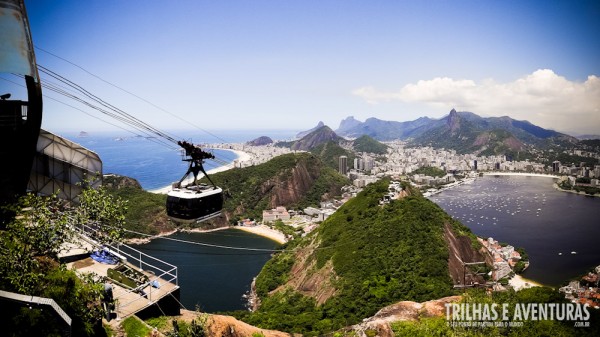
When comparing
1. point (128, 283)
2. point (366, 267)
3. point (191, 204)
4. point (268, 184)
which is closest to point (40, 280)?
point (128, 283)

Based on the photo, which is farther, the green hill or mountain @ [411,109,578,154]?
mountain @ [411,109,578,154]

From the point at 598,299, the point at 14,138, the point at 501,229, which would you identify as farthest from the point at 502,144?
the point at 14,138

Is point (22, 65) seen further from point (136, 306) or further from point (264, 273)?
point (264, 273)

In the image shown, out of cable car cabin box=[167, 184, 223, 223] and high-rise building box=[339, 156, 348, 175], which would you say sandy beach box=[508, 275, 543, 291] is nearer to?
cable car cabin box=[167, 184, 223, 223]

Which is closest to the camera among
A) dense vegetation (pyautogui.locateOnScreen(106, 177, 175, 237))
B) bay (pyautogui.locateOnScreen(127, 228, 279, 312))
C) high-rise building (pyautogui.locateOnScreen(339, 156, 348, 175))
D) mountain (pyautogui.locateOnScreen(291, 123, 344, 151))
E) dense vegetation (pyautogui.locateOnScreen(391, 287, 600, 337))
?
dense vegetation (pyautogui.locateOnScreen(391, 287, 600, 337))

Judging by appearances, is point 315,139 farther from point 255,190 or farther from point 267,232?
point 267,232

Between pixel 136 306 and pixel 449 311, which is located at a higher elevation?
pixel 136 306

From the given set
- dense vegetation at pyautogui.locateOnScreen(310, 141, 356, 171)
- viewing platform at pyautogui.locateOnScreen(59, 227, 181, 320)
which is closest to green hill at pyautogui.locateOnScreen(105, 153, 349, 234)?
dense vegetation at pyautogui.locateOnScreen(310, 141, 356, 171)
